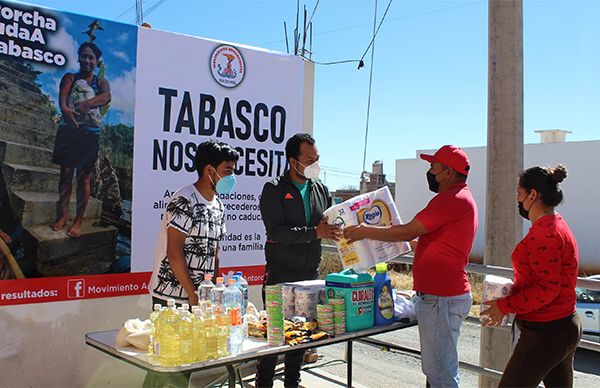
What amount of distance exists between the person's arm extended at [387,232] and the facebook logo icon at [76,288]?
2.28 meters

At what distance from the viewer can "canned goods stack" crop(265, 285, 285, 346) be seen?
2.92 meters

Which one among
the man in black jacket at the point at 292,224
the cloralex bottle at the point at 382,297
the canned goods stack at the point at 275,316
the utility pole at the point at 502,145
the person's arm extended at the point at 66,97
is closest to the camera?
the canned goods stack at the point at 275,316

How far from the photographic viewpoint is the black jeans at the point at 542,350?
9.80ft

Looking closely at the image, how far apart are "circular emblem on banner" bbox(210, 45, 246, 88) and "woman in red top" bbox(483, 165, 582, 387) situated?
3036 millimetres

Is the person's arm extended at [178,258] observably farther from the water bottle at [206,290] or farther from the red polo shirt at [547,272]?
the red polo shirt at [547,272]

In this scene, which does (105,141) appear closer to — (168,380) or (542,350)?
(168,380)

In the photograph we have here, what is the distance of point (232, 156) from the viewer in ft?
11.5

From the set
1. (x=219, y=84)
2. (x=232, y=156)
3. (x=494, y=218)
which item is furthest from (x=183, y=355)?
(x=219, y=84)

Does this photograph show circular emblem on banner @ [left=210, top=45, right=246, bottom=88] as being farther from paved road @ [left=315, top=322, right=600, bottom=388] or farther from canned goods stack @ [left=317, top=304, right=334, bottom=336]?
paved road @ [left=315, top=322, right=600, bottom=388]

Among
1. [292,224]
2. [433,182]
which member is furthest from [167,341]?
[433,182]

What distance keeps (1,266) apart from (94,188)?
890 mm

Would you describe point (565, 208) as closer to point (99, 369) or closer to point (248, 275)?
point (248, 275)

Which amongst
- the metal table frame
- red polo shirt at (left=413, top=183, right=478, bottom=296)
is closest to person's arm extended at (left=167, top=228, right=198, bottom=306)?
the metal table frame

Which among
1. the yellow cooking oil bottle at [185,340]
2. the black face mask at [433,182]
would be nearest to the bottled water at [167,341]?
the yellow cooking oil bottle at [185,340]
